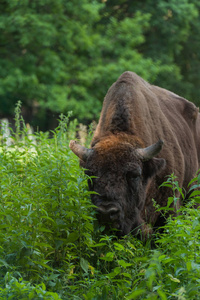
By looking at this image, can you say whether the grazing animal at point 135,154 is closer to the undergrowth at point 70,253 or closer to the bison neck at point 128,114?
the bison neck at point 128,114

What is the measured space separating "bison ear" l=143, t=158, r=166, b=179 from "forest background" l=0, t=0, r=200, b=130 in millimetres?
12832

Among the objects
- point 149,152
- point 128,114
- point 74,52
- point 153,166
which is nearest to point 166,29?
point 74,52

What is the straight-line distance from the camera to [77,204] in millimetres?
4551

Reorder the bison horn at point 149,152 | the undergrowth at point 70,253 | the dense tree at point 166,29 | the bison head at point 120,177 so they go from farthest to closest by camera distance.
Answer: the dense tree at point 166,29
the bison horn at point 149,152
the bison head at point 120,177
the undergrowth at point 70,253

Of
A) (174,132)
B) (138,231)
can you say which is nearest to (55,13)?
(174,132)

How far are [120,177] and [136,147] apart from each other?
0.64 metres

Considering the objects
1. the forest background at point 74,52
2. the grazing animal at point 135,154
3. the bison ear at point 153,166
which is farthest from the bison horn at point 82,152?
the forest background at point 74,52

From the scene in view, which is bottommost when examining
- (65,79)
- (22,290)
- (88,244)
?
(65,79)

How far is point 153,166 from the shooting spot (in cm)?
602

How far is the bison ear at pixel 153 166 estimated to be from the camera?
6.01 metres

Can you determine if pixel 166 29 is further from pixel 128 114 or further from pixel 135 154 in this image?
pixel 135 154

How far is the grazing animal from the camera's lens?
17.7ft

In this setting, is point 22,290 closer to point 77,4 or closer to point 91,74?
point 91,74

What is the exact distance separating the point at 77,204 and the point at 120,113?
200cm
